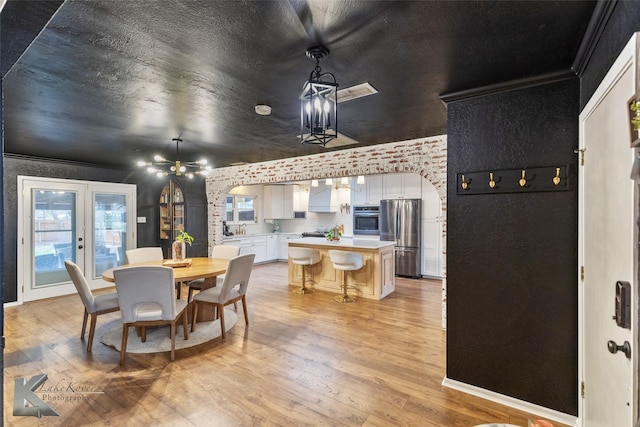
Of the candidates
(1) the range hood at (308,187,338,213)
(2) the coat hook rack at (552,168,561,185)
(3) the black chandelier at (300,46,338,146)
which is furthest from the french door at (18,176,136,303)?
(2) the coat hook rack at (552,168,561,185)

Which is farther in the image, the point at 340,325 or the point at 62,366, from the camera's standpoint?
the point at 340,325

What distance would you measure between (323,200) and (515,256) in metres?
6.18

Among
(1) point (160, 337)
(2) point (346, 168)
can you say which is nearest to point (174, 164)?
(1) point (160, 337)

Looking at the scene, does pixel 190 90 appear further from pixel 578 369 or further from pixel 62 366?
pixel 578 369

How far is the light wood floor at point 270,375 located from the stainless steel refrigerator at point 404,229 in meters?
2.43

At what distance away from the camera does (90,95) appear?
8.16 feet

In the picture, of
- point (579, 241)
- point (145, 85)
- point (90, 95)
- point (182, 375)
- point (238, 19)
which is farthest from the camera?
point (182, 375)

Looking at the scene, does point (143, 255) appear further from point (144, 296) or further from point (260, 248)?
point (260, 248)

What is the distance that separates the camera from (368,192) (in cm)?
726

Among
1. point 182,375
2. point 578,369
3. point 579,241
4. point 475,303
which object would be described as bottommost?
point 182,375

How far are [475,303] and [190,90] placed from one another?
9.37 feet

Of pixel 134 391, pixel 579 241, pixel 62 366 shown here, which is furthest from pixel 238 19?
pixel 62 366

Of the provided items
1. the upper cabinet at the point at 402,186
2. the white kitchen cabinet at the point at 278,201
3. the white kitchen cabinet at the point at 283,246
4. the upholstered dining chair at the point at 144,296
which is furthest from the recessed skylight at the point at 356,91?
the white kitchen cabinet at the point at 283,246

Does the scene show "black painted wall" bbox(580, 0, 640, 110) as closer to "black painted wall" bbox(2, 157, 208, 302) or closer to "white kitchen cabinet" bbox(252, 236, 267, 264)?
"black painted wall" bbox(2, 157, 208, 302)
